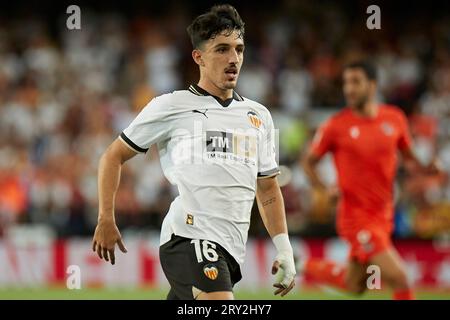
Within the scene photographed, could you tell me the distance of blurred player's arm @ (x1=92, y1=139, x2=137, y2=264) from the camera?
5.41m

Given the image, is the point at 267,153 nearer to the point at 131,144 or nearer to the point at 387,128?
the point at 131,144

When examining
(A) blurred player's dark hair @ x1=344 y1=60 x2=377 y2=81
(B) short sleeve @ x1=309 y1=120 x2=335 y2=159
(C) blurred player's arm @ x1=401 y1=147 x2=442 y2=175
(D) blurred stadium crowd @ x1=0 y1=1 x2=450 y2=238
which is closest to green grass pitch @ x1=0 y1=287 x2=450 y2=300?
(D) blurred stadium crowd @ x1=0 y1=1 x2=450 y2=238

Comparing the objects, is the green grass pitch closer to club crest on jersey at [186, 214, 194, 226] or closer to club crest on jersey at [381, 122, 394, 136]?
club crest on jersey at [381, 122, 394, 136]

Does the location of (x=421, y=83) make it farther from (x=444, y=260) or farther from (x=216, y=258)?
(x=216, y=258)

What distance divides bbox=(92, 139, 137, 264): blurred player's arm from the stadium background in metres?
6.28

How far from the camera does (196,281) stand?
540cm

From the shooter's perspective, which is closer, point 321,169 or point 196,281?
point 196,281

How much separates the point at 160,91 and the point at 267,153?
1171 cm

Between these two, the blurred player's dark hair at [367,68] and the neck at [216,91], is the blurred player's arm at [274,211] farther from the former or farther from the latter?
the blurred player's dark hair at [367,68]

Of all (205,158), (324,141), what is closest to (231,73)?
(205,158)

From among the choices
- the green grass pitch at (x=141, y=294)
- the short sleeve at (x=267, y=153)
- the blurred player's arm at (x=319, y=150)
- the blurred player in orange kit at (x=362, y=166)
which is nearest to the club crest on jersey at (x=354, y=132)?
the blurred player in orange kit at (x=362, y=166)

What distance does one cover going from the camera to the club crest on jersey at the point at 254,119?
5812 mm

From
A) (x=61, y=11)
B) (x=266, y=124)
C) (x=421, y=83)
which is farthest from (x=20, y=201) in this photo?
(x=266, y=124)

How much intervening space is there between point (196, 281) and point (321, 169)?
10.1m
